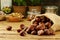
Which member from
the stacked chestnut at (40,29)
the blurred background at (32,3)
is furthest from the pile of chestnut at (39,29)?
the blurred background at (32,3)

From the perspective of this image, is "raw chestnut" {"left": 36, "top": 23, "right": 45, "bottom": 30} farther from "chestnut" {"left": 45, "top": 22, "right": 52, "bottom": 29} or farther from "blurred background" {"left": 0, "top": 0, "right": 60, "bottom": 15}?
"blurred background" {"left": 0, "top": 0, "right": 60, "bottom": 15}

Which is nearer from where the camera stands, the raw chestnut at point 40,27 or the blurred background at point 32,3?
the raw chestnut at point 40,27

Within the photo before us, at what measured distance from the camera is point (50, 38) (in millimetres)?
1127

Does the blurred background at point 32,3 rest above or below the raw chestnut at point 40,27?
above

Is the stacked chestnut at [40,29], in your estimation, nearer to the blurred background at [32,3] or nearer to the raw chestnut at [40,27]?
the raw chestnut at [40,27]

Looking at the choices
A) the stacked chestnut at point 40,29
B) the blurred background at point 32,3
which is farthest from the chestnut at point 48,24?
the blurred background at point 32,3

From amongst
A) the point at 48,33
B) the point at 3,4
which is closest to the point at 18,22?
the point at 3,4

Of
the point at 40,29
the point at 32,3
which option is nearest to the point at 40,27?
the point at 40,29

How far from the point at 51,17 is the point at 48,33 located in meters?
0.14

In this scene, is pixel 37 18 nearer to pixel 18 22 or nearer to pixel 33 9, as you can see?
pixel 18 22

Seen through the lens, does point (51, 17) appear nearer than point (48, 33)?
No

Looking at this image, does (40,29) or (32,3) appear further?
(32,3)

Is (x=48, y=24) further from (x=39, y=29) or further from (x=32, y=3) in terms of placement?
(x=32, y=3)

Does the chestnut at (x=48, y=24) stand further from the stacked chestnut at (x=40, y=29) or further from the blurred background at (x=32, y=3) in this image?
the blurred background at (x=32, y=3)
